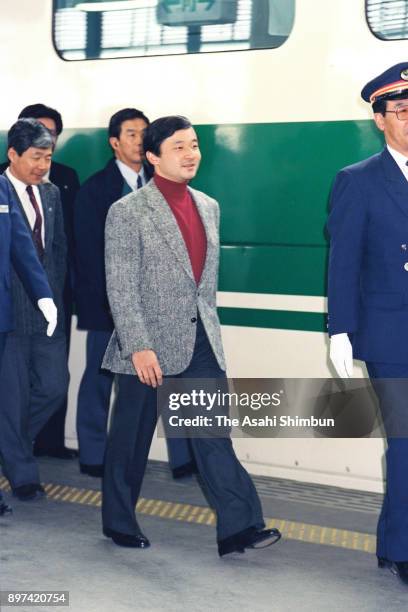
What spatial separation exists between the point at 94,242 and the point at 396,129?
83.0 inches

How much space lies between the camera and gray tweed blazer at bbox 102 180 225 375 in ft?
15.4

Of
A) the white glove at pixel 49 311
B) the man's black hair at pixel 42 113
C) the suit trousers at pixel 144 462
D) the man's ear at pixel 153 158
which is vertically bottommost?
the suit trousers at pixel 144 462

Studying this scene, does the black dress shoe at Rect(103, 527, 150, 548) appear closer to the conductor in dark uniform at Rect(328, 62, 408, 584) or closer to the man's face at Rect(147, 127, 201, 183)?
the conductor in dark uniform at Rect(328, 62, 408, 584)

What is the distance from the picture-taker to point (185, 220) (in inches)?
189

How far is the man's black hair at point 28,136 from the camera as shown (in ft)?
18.0

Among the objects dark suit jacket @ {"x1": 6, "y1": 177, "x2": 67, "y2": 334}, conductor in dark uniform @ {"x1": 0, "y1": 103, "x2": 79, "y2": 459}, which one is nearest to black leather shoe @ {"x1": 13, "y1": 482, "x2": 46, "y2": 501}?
conductor in dark uniform @ {"x1": 0, "y1": 103, "x2": 79, "y2": 459}

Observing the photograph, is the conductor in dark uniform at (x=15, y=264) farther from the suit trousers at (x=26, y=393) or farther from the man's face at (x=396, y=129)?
the man's face at (x=396, y=129)

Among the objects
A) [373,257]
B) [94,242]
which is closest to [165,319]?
[373,257]

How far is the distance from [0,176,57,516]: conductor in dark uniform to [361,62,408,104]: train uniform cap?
1.65 metres

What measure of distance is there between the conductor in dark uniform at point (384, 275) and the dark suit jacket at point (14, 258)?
4.70 ft

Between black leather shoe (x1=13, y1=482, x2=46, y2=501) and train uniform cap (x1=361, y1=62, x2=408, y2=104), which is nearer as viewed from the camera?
train uniform cap (x1=361, y1=62, x2=408, y2=104)

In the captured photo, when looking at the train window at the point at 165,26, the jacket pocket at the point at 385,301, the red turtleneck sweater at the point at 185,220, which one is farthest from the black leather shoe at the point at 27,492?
the train window at the point at 165,26

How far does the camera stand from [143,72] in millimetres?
6051

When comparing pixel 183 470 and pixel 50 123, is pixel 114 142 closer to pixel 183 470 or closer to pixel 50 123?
pixel 50 123
